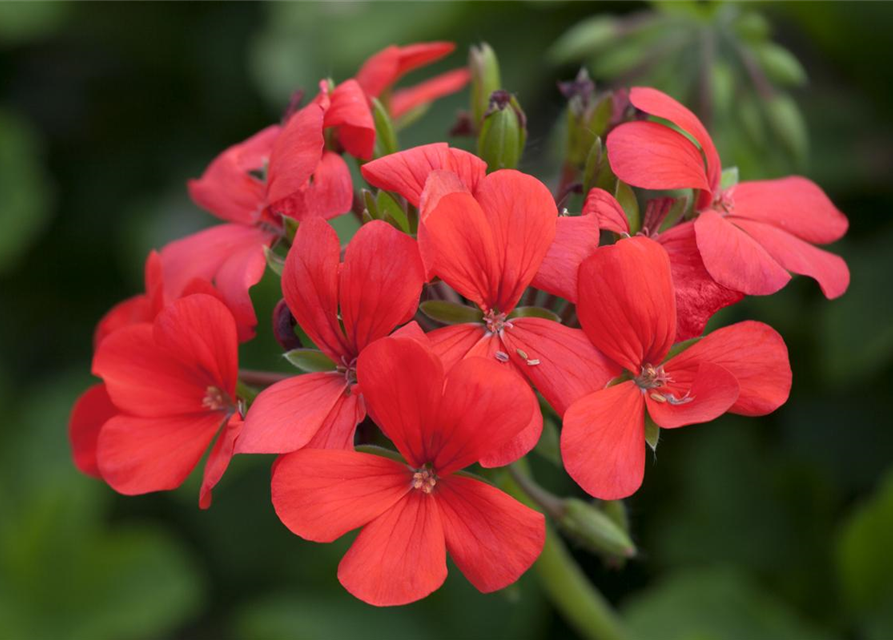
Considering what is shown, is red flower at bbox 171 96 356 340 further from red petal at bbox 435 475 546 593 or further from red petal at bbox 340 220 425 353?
red petal at bbox 435 475 546 593

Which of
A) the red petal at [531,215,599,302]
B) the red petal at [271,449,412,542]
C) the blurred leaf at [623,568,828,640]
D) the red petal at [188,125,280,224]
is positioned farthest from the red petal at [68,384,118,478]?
the blurred leaf at [623,568,828,640]

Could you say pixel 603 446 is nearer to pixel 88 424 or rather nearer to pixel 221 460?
pixel 221 460

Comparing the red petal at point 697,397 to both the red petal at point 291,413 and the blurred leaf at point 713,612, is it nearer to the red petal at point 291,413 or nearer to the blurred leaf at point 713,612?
the red petal at point 291,413

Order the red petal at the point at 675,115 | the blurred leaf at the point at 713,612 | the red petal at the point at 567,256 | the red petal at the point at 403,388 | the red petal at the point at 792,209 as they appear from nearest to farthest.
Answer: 1. the red petal at the point at 403,388
2. the red petal at the point at 567,256
3. the red petal at the point at 675,115
4. the red petal at the point at 792,209
5. the blurred leaf at the point at 713,612

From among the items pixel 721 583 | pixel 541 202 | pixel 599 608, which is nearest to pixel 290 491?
pixel 541 202

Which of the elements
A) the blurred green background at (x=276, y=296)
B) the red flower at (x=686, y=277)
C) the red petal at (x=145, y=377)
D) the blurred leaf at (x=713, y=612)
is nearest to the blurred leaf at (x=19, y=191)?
the blurred green background at (x=276, y=296)
